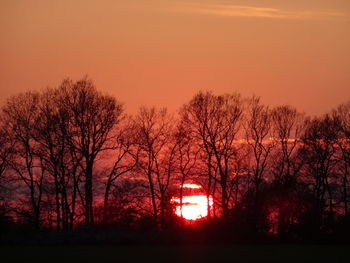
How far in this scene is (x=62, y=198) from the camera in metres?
50.8

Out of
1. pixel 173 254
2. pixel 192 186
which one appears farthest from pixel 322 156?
pixel 173 254

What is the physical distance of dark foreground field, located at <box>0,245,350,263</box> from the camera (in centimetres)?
1811

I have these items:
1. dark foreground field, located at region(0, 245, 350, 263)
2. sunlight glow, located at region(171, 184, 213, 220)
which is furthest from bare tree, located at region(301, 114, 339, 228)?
dark foreground field, located at region(0, 245, 350, 263)

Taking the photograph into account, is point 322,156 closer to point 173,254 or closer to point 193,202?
point 193,202

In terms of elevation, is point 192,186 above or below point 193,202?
above

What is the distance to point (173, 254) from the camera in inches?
749

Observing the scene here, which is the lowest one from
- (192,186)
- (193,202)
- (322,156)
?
(193,202)

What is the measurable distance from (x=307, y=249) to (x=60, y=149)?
1280 inches

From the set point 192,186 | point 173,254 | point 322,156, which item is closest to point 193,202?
point 192,186

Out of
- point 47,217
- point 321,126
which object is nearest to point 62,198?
point 47,217

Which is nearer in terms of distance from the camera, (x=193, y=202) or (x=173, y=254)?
(x=173, y=254)

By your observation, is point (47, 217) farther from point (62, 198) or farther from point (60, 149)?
point (60, 149)

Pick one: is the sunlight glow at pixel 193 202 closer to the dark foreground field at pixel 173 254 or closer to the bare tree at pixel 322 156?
the bare tree at pixel 322 156

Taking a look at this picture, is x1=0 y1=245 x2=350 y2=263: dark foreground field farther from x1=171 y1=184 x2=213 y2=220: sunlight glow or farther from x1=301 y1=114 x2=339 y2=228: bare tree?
x1=301 y1=114 x2=339 y2=228: bare tree
